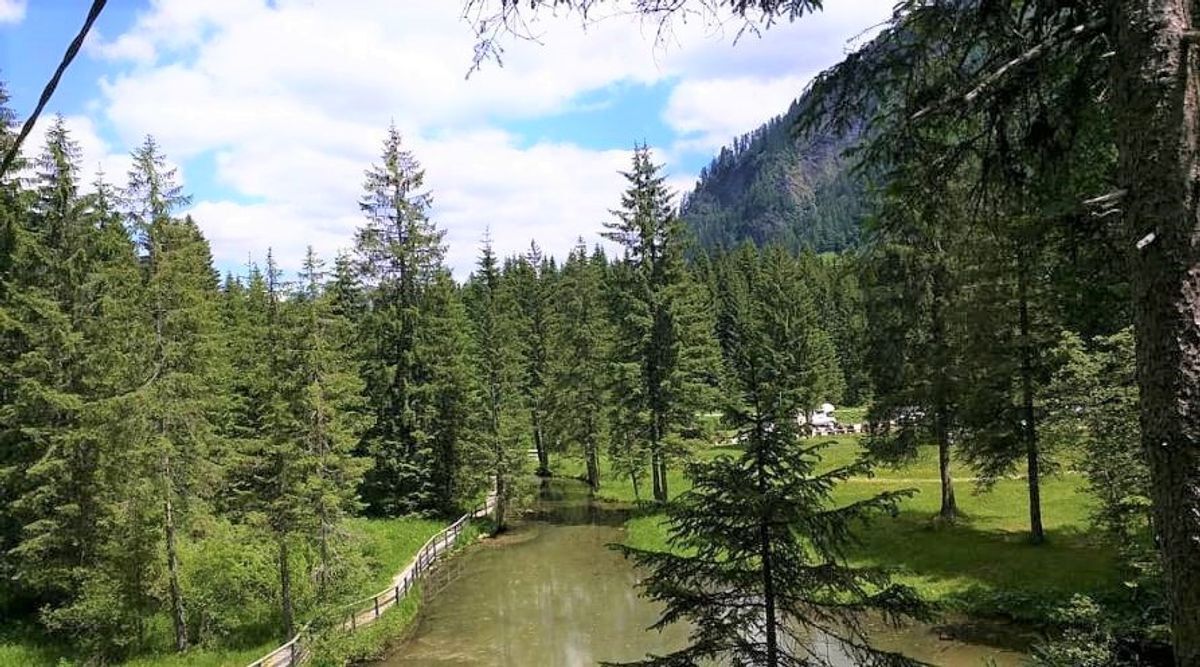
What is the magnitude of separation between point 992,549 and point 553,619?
463 inches

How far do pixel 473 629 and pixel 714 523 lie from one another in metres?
14.2

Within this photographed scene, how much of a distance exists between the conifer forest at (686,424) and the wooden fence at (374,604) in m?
0.11

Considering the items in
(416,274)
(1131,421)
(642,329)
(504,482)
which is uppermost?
(416,274)

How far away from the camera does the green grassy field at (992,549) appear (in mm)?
16734

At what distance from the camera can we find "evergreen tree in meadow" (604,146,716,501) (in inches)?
1218

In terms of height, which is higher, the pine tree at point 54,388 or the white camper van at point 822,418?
the pine tree at point 54,388

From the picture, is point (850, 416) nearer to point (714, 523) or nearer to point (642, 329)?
point (642, 329)

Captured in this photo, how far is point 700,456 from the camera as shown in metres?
30.4

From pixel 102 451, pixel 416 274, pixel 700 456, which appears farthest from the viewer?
pixel 416 274

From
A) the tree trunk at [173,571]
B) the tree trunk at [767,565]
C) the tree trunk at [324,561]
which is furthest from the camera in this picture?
the tree trunk at [324,561]

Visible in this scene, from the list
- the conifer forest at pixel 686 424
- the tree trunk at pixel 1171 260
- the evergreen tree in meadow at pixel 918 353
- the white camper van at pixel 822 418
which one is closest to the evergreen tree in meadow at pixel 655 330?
the conifer forest at pixel 686 424

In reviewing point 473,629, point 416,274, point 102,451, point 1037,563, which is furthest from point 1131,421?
point 416,274

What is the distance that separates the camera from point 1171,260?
326 centimetres

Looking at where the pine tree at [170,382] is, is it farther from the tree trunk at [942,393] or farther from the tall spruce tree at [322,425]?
the tree trunk at [942,393]
